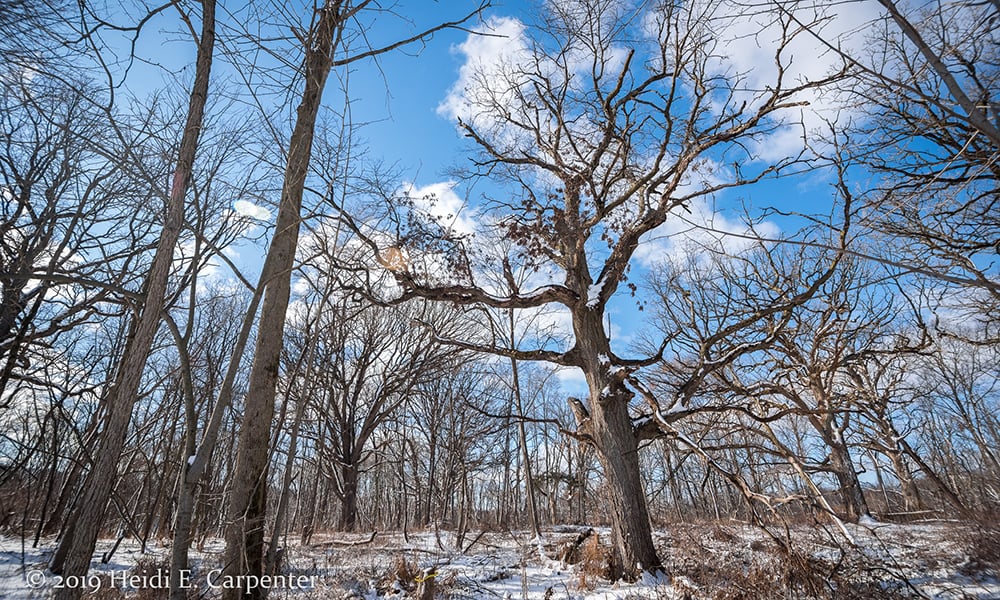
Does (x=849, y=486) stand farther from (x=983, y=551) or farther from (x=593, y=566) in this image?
(x=593, y=566)

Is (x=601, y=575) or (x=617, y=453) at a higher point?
(x=617, y=453)

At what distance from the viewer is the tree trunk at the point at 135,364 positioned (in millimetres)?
2463

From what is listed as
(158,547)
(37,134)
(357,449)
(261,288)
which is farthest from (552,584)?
(357,449)

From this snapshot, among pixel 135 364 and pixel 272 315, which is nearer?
pixel 135 364

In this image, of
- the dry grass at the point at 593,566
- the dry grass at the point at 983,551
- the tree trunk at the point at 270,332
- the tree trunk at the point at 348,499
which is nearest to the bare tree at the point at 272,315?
the tree trunk at the point at 270,332

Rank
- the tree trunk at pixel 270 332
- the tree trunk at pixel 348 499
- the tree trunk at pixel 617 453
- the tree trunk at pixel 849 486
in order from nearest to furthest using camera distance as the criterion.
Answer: the tree trunk at pixel 270 332 < the tree trunk at pixel 617 453 < the tree trunk at pixel 849 486 < the tree trunk at pixel 348 499

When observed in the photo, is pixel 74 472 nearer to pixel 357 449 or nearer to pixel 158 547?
pixel 158 547

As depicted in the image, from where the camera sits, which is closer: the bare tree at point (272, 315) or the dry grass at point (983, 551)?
the bare tree at point (272, 315)

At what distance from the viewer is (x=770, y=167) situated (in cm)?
554

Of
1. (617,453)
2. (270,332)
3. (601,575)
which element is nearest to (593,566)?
(601,575)

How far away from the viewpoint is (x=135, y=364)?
2834 millimetres

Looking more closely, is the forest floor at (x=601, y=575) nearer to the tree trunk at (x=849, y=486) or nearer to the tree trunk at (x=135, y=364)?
the tree trunk at (x=135, y=364)

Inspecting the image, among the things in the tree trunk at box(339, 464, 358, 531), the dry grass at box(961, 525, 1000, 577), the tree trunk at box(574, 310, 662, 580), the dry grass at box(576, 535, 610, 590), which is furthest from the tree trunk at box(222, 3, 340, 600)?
the tree trunk at box(339, 464, 358, 531)

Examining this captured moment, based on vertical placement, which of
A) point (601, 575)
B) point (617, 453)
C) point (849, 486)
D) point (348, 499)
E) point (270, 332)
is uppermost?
point (270, 332)
